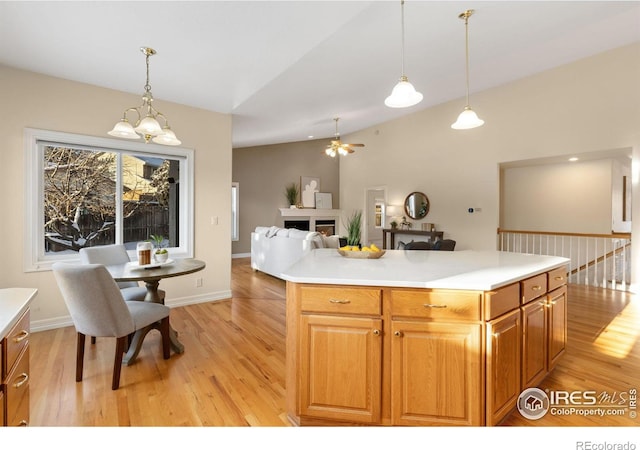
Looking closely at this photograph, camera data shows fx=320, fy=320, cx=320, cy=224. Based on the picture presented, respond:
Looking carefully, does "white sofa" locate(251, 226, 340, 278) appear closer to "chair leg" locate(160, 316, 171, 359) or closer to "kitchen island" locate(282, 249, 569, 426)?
"chair leg" locate(160, 316, 171, 359)

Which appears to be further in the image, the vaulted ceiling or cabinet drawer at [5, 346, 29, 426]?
the vaulted ceiling

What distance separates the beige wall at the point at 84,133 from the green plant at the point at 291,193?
4.91 metres

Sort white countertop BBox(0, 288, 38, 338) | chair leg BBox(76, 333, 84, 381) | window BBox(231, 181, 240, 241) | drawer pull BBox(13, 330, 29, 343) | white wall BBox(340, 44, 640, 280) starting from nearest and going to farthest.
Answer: white countertop BBox(0, 288, 38, 338) → drawer pull BBox(13, 330, 29, 343) → chair leg BBox(76, 333, 84, 381) → white wall BBox(340, 44, 640, 280) → window BBox(231, 181, 240, 241)

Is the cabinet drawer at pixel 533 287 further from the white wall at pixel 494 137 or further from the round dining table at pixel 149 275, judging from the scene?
the white wall at pixel 494 137

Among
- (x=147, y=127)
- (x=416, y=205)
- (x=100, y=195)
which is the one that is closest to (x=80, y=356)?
(x=147, y=127)

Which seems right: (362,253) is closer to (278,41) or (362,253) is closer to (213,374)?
(213,374)

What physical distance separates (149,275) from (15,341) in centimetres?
119

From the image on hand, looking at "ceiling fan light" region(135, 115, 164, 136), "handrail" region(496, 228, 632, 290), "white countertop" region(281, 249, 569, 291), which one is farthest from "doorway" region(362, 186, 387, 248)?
"ceiling fan light" region(135, 115, 164, 136)

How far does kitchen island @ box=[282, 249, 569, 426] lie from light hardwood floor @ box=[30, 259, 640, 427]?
13.8 inches

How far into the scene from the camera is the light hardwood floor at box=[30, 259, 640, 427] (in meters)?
1.85

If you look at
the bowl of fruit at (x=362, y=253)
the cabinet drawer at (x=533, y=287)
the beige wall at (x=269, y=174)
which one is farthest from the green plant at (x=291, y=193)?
the cabinet drawer at (x=533, y=287)

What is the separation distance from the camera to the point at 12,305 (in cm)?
130
